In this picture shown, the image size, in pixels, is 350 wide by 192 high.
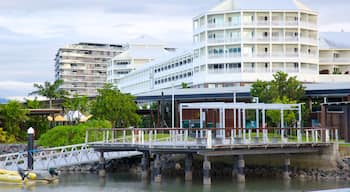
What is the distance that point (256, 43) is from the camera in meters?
99.8

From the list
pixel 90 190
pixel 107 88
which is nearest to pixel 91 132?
pixel 90 190

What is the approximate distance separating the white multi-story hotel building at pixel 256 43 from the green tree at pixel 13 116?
33.5m

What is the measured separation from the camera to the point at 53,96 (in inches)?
4193

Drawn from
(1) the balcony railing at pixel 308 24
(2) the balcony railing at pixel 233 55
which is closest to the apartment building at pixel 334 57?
(1) the balcony railing at pixel 308 24

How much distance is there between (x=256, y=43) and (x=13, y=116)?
129ft

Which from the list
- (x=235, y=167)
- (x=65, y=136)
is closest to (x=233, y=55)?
(x=65, y=136)

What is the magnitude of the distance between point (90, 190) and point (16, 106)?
119 feet

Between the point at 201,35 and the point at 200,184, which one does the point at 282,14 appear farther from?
the point at 200,184

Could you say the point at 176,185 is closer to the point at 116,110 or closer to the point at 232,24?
the point at 116,110

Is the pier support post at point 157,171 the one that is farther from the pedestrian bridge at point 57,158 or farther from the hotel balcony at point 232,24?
the hotel balcony at point 232,24

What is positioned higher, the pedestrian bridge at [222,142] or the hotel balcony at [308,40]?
the hotel balcony at [308,40]

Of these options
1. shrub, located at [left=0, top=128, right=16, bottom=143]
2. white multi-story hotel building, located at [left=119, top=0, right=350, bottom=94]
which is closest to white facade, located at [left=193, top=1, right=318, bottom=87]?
white multi-story hotel building, located at [left=119, top=0, right=350, bottom=94]

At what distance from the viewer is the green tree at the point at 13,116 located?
76.1 meters

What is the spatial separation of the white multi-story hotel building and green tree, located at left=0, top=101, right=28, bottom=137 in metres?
33.5
